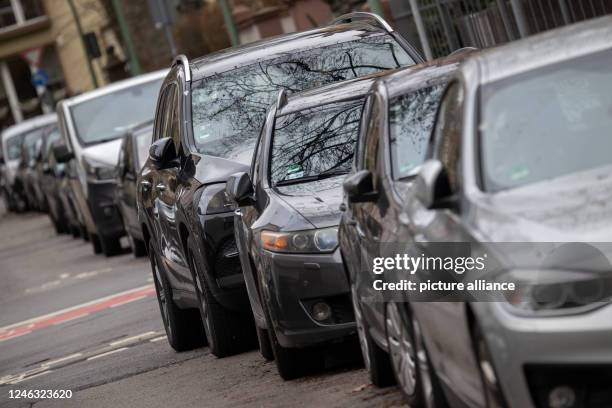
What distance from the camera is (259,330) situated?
1110 centimetres

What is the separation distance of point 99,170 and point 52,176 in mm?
7847

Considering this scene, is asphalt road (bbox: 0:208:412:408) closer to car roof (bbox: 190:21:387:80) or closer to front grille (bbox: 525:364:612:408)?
car roof (bbox: 190:21:387:80)

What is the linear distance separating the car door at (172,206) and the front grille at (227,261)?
2.47 ft

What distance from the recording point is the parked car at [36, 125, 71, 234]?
30031 mm

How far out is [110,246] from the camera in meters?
25.2

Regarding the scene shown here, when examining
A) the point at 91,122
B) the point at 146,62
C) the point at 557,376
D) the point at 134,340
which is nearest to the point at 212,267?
the point at 134,340

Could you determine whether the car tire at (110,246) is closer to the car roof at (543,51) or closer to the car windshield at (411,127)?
the car windshield at (411,127)

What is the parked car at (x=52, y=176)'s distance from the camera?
30031mm

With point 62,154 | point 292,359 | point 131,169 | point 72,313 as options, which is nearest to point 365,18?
point 292,359

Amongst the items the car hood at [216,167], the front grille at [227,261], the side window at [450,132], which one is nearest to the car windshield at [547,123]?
the side window at [450,132]

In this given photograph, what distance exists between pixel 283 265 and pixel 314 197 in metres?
0.55

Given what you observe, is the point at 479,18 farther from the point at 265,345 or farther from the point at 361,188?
the point at 361,188

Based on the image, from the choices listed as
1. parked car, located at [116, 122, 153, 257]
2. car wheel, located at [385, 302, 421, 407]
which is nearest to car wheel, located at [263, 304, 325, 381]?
car wheel, located at [385, 302, 421, 407]

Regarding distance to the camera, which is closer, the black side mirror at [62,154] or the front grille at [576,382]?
the front grille at [576,382]
